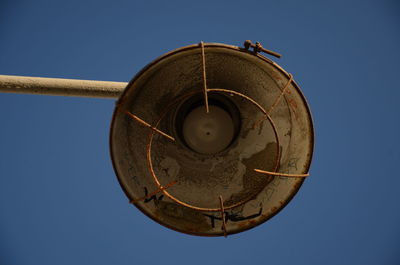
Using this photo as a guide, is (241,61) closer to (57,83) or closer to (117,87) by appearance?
(117,87)

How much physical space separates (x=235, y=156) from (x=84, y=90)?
5.98ft

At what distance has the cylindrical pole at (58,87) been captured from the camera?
11.8 ft

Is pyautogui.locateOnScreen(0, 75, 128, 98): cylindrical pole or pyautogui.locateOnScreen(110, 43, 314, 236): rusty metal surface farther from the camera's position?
pyautogui.locateOnScreen(0, 75, 128, 98): cylindrical pole

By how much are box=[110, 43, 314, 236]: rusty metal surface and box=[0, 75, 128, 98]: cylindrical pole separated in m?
1.03

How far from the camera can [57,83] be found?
362cm

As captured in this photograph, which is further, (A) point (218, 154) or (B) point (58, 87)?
(B) point (58, 87)

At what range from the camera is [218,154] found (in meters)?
2.98

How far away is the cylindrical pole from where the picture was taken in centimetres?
359

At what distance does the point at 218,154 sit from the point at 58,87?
1900 mm

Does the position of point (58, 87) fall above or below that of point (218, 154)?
above

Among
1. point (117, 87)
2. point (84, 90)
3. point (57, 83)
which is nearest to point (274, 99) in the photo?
point (117, 87)

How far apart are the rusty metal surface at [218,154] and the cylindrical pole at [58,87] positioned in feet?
3.39

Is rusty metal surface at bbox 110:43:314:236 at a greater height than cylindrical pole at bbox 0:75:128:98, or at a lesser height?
lesser

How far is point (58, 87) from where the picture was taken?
363 cm
